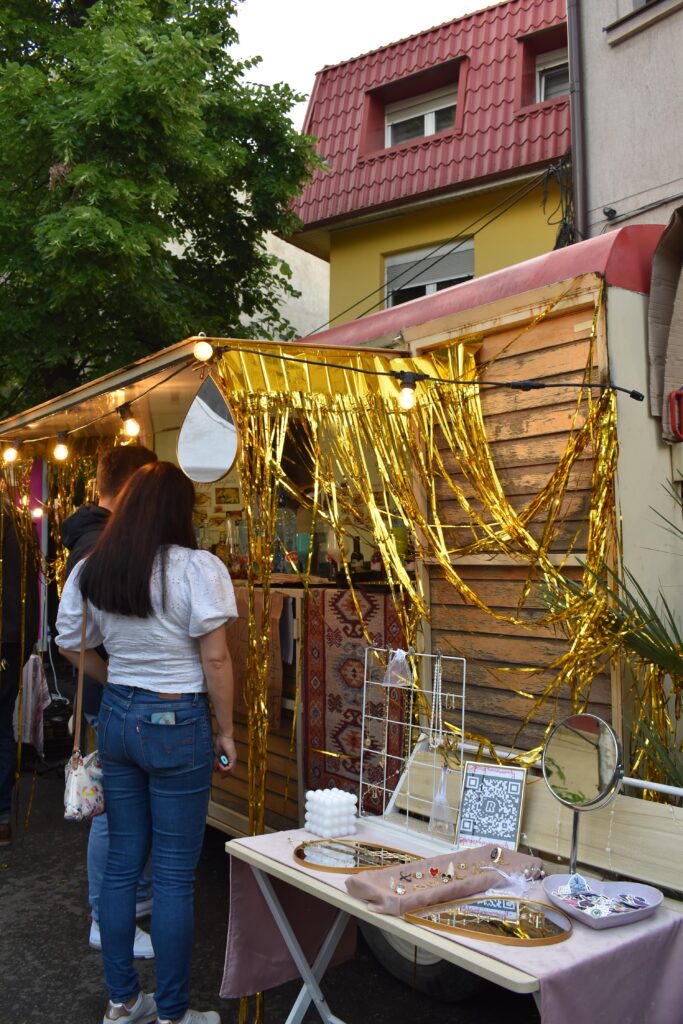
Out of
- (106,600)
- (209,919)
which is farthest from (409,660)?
(209,919)

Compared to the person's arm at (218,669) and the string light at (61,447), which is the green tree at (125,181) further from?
the person's arm at (218,669)

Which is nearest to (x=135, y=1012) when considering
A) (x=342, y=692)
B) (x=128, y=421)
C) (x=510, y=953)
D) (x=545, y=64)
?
(x=342, y=692)

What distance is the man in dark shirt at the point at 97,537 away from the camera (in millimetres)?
3809

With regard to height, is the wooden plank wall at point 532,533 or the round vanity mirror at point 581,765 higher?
the wooden plank wall at point 532,533

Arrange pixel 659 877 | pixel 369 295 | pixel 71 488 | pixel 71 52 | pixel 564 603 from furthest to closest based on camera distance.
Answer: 1. pixel 369 295
2. pixel 71 52
3. pixel 71 488
4. pixel 564 603
5. pixel 659 877

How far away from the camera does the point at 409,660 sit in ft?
12.6

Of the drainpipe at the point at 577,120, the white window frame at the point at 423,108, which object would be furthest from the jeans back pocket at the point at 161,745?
the white window frame at the point at 423,108

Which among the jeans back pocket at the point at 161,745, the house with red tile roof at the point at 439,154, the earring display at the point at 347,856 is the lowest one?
the earring display at the point at 347,856

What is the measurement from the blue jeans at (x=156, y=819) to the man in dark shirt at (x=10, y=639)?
2.36 metres

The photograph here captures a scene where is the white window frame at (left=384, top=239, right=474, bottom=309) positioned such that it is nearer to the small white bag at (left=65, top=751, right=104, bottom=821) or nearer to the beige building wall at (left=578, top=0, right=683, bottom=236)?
the beige building wall at (left=578, top=0, right=683, bottom=236)

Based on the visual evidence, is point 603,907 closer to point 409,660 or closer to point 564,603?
point 564,603

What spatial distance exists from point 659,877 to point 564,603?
1000mm

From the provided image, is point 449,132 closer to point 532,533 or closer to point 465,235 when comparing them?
point 465,235

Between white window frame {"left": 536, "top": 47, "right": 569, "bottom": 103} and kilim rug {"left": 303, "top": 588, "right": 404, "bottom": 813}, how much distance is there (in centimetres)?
719
